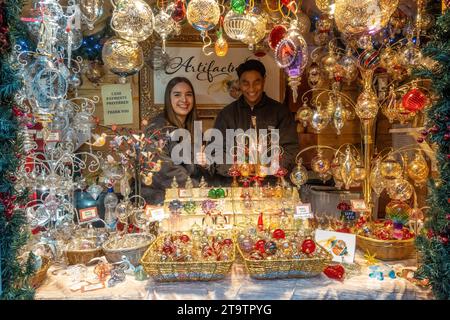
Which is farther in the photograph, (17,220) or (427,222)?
(427,222)

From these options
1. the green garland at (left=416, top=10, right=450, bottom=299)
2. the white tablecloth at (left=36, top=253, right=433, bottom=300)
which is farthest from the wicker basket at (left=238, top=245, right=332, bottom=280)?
the green garland at (left=416, top=10, right=450, bottom=299)

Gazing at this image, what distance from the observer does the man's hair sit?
11.3 feet

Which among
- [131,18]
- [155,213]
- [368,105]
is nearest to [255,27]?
[131,18]

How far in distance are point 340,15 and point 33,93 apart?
67.3 inches

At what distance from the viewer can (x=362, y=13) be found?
1.73 meters

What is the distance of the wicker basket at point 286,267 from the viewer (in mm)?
1691

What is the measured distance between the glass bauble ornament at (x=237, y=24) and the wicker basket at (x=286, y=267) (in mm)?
1383

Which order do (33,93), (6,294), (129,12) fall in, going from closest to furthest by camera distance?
(6,294) → (33,93) → (129,12)

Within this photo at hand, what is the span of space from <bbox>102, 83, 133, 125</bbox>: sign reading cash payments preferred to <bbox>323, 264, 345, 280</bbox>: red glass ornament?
8.92 feet

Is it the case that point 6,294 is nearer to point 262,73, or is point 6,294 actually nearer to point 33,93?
point 33,93

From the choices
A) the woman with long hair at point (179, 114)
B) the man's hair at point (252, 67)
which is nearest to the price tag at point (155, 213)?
the woman with long hair at point (179, 114)

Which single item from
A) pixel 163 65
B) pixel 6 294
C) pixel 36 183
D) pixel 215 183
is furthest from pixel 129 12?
pixel 215 183

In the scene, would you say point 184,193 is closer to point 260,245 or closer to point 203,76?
point 260,245

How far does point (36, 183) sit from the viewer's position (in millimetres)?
1932
